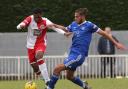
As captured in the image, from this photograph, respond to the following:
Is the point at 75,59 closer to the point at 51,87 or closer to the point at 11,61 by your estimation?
the point at 51,87

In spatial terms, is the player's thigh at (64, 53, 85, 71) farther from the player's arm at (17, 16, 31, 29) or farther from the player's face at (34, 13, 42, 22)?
the player's face at (34, 13, 42, 22)

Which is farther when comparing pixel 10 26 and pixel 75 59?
pixel 10 26

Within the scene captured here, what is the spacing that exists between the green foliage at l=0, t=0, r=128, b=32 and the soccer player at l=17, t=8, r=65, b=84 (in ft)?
31.0

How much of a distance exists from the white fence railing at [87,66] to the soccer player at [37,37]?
613 centimetres

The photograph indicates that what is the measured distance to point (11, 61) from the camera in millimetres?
23797

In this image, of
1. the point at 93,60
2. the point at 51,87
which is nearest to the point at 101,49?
the point at 93,60

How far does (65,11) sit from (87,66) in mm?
3611

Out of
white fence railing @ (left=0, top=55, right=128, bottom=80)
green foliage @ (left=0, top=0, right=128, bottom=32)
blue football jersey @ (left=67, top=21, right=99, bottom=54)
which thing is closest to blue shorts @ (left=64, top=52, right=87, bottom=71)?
blue football jersey @ (left=67, top=21, right=99, bottom=54)

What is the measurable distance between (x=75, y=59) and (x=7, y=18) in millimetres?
12254

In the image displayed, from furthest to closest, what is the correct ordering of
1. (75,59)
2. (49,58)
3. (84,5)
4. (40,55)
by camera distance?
(84,5)
(49,58)
(40,55)
(75,59)

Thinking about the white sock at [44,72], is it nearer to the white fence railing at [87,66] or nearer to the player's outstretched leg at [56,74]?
the player's outstretched leg at [56,74]

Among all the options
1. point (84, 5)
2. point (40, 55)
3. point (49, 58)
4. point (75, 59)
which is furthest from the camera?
point (84, 5)

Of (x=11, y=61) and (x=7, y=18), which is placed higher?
(x=7, y=18)

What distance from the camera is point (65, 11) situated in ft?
87.1
